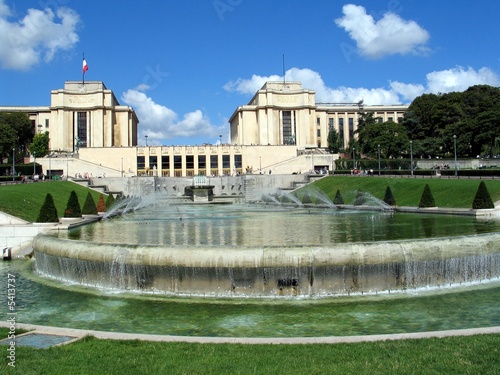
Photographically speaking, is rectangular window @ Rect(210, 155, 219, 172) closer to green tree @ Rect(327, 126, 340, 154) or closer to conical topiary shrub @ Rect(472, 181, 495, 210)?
green tree @ Rect(327, 126, 340, 154)

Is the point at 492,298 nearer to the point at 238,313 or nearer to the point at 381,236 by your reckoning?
the point at 381,236

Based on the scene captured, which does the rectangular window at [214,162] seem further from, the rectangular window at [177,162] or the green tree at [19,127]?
the green tree at [19,127]

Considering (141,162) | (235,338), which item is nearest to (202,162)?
(141,162)

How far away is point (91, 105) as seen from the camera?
4385 inches

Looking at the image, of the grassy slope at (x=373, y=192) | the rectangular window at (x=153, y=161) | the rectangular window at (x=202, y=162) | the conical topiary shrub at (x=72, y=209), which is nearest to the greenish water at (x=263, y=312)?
the conical topiary shrub at (x=72, y=209)

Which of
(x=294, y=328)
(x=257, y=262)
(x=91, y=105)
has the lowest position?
(x=294, y=328)

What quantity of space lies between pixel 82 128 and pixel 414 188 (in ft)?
281

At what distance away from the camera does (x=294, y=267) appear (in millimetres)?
11961

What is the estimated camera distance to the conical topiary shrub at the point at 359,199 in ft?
145

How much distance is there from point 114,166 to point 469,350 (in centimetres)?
9248

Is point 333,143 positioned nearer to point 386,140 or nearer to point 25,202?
point 386,140

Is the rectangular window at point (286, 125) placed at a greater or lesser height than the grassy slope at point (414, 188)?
greater

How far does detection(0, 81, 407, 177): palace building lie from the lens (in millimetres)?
91062

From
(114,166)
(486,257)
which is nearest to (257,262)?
(486,257)
